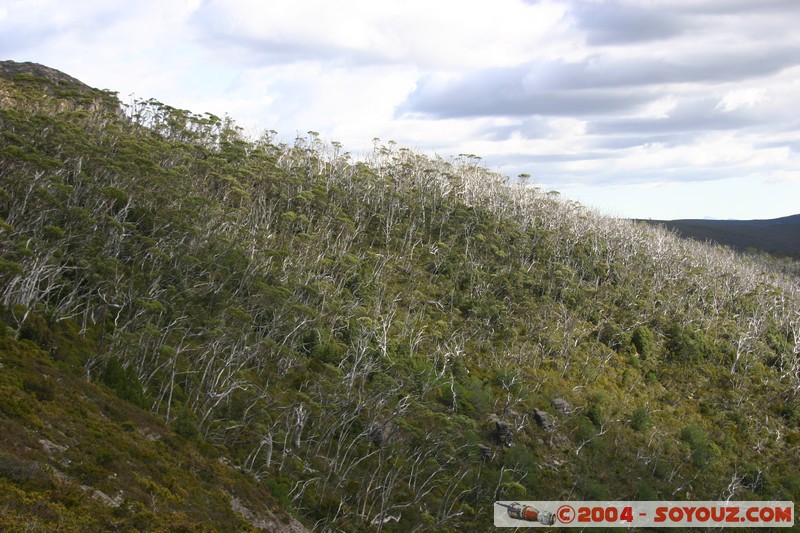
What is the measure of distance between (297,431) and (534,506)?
917cm

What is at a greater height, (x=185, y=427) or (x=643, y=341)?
(x=185, y=427)

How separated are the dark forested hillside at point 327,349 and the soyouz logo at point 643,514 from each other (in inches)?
27.2

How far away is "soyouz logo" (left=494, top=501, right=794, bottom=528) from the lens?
21.0 meters

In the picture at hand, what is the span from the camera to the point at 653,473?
26.6 meters

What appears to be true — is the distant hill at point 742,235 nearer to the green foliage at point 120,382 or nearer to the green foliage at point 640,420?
the green foliage at point 640,420

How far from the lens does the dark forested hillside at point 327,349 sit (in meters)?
11.7

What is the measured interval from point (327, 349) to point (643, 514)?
13861 millimetres

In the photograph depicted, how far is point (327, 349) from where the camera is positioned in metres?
23.3

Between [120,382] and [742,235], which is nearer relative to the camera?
[120,382]

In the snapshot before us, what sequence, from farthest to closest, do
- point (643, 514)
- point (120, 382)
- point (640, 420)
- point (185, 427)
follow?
point (640, 420), point (643, 514), point (120, 382), point (185, 427)

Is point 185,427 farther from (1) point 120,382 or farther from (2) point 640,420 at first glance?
(2) point 640,420

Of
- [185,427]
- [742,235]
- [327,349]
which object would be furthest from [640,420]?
[742,235]

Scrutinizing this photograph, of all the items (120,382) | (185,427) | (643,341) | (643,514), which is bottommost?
(643,514)

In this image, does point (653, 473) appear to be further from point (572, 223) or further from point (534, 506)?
point (572, 223)
